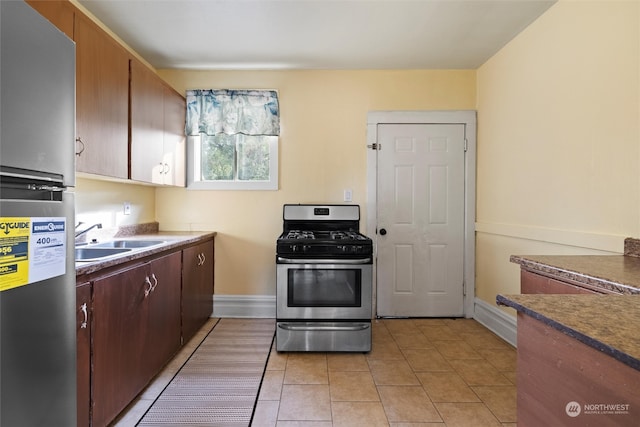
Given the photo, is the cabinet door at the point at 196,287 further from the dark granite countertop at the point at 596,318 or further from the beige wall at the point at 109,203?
the dark granite countertop at the point at 596,318

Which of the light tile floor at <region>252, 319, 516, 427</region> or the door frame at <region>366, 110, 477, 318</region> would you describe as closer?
the light tile floor at <region>252, 319, 516, 427</region>

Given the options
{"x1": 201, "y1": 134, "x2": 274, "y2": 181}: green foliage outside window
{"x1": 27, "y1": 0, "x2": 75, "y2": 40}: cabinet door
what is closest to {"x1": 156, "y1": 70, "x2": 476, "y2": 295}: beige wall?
{"x1": 201, "y1": 134, "x2": 274, "y2": 181}: green foliage outside window

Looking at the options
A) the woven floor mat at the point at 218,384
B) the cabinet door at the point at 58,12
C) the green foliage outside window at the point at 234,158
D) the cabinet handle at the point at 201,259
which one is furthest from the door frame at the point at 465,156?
the cabinet door at the point at 58,12

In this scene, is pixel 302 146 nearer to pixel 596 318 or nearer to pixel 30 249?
pixel 30 249

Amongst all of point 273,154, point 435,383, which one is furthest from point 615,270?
point 273,154

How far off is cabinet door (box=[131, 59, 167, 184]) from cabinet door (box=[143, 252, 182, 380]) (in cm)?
65

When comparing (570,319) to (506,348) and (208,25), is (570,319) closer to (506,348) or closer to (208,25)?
(506,348)

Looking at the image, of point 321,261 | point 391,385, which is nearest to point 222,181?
point 321,261

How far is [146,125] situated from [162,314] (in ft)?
4.30

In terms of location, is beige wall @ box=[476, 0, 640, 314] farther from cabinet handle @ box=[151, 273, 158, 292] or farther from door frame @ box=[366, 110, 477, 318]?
cabinet handle @ box=[151, 273, 158, 292]

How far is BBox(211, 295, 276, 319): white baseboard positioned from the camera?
3232 mm

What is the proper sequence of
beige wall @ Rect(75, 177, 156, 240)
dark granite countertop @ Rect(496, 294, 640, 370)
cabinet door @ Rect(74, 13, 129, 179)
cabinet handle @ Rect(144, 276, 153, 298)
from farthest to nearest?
beige wall @ Rect(75, 177, 156, 240) → cabinet handle @ Rect(144, 276, 153, 298) → cabinet door @ Rect(74, 13, 129, 179) → dark granite countertop @ Rect(496, 294, 640, 370)

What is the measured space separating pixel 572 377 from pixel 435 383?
1.54m

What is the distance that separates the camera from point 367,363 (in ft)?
7.68
